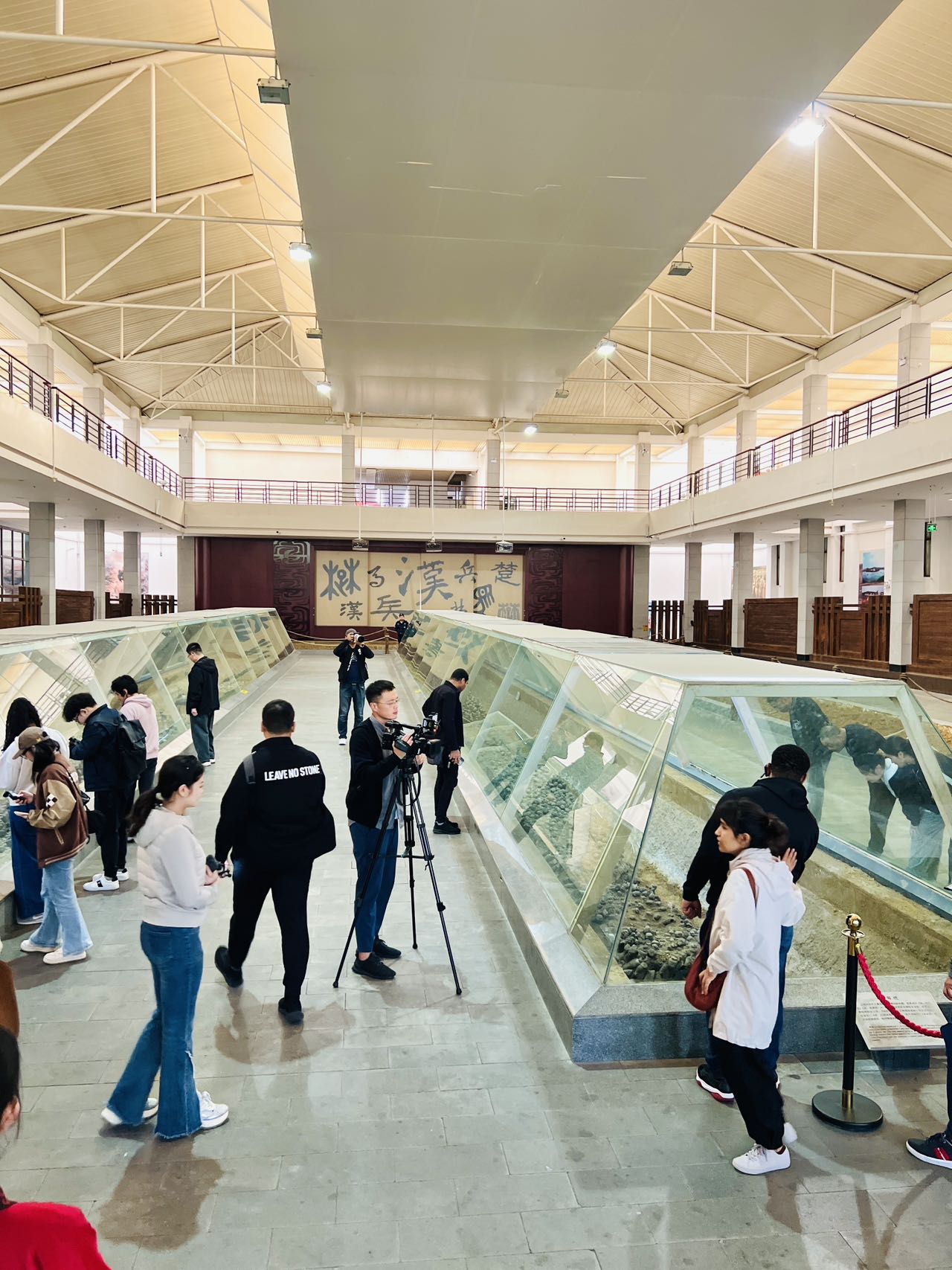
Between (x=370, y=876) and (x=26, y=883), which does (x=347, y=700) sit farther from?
(x=370, y=876)

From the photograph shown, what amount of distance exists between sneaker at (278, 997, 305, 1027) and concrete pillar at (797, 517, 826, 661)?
18.0 m

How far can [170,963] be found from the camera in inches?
106

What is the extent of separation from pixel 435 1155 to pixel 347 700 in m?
7.40

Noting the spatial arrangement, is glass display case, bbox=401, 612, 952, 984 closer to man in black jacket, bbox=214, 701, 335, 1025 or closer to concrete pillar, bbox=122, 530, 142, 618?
man in black jacket, bbox=214, 701, 335, 1025

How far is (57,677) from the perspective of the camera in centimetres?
621

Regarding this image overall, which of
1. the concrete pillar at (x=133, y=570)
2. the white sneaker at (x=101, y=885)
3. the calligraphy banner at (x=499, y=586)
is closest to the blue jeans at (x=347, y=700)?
the white sneaker at (x=101, y=885)

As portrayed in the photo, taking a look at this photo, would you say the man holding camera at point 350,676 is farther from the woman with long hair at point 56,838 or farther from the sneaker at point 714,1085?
the sneaker at point 714,1085

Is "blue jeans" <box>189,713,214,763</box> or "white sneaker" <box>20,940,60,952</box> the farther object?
"blue jeans" <box>189,713,214,763</box>

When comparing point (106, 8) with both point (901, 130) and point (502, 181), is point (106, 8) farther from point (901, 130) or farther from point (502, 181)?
point (901, 130)

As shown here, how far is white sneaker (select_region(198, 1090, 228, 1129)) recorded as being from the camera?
2781 mm

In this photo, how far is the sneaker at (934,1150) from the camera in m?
2.66

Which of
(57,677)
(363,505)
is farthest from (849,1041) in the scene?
(363,505)

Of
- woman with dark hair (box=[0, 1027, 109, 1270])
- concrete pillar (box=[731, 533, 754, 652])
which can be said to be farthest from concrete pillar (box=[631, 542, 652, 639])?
woman with dark hair (box=[0, 1027, 109, 1270])

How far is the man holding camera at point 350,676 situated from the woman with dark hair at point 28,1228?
8542 millimetres
